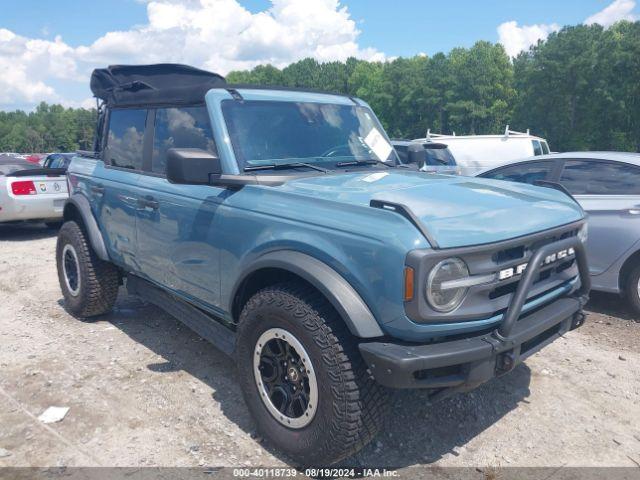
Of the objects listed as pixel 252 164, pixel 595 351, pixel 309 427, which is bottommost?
pixel 595 351

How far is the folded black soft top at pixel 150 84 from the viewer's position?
3846 mm

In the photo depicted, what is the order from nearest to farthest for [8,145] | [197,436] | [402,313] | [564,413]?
[402,313] → [197,436] → [564,413] → [8,145]

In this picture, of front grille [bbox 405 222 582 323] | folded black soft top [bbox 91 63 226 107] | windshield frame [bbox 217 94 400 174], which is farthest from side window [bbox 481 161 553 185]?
folded black soft top [bbox 91 63 226 107]

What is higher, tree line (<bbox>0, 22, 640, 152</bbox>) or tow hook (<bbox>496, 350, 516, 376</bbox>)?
tree line (<bbox>0, 22, 640, 152</bbox>)

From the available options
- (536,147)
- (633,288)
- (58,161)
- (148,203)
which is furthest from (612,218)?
(536,147)

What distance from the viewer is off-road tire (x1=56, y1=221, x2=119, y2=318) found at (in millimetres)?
4914

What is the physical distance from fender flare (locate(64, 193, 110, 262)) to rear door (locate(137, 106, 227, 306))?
723mm

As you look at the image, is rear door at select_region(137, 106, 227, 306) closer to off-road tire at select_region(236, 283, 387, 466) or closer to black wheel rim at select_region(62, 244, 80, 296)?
off-road tire at select_region(236, 283, 387, 466)

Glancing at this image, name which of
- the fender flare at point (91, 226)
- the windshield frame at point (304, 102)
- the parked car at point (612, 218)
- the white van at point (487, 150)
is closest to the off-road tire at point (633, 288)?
the parked car at point (612, 218)

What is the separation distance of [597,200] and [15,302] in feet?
21.2

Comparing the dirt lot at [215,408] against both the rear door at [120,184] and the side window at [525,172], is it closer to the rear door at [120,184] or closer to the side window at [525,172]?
the rear door at [120,184]

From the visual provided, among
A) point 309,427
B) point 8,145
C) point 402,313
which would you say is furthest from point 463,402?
point 8,145

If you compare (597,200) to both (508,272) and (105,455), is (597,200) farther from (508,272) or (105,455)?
(105,455)

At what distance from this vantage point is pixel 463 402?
362 centimetres
